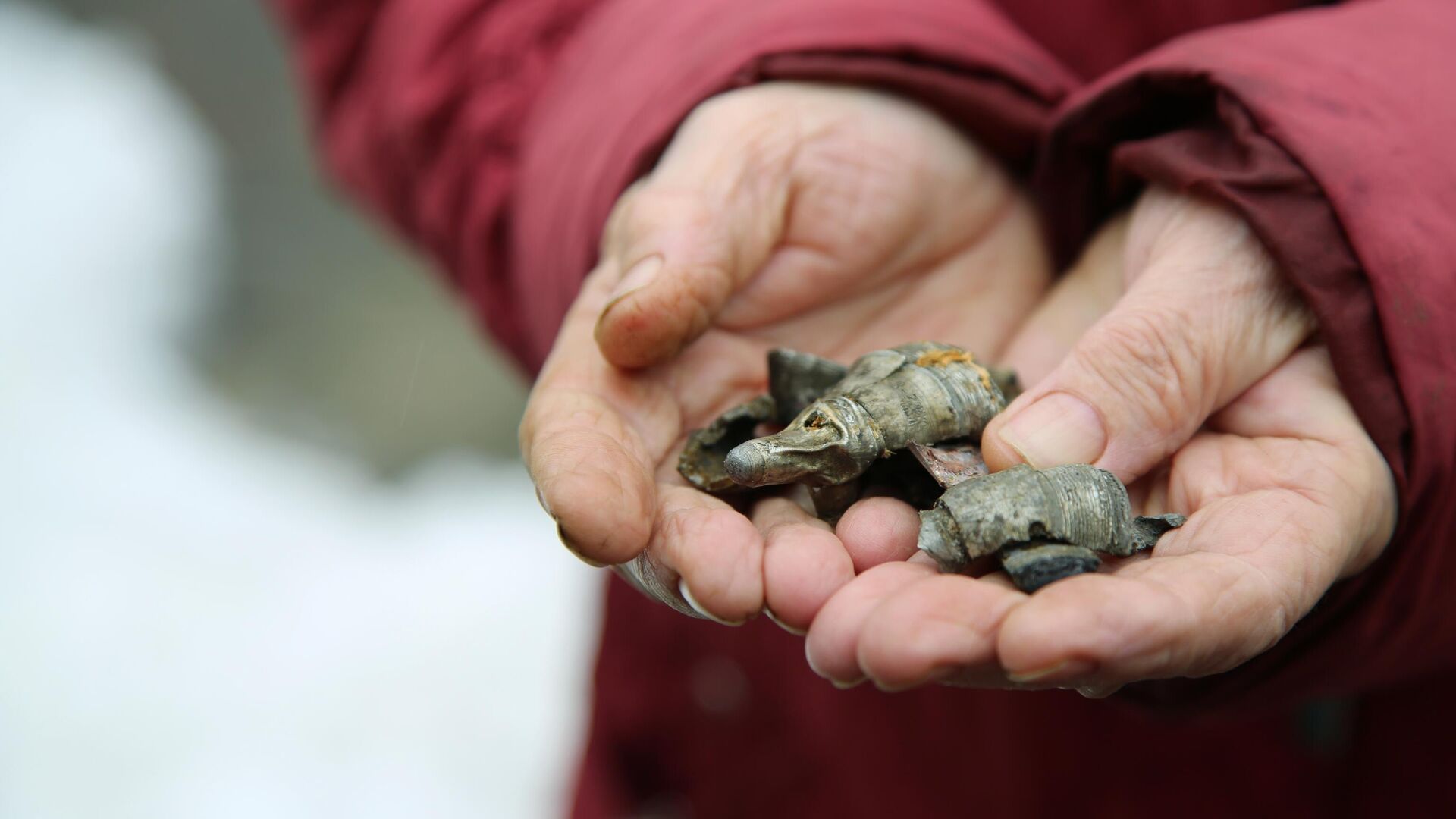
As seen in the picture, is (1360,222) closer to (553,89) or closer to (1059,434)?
(1059,434)

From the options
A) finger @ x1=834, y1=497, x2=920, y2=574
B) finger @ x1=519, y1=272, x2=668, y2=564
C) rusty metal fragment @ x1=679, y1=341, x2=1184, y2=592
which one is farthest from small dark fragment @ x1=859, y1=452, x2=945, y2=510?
finger @ x1=519, y1=272, x2=668, y2=564

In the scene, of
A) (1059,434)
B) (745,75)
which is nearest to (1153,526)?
(1059,434)

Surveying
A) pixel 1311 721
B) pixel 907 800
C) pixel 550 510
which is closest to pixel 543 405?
pixel 550 510

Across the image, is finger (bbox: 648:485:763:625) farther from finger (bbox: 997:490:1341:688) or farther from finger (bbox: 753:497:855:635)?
finger (bbox: 997:490:1341:688)

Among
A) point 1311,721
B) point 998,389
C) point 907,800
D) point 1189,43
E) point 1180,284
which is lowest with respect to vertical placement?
point 907,800

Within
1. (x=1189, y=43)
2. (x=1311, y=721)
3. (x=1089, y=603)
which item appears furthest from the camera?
(x=1311, y=721)

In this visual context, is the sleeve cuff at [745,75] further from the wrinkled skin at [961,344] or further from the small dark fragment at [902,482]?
the small dark fragment at [902,482]

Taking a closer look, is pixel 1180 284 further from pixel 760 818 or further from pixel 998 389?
pixel 760 818
